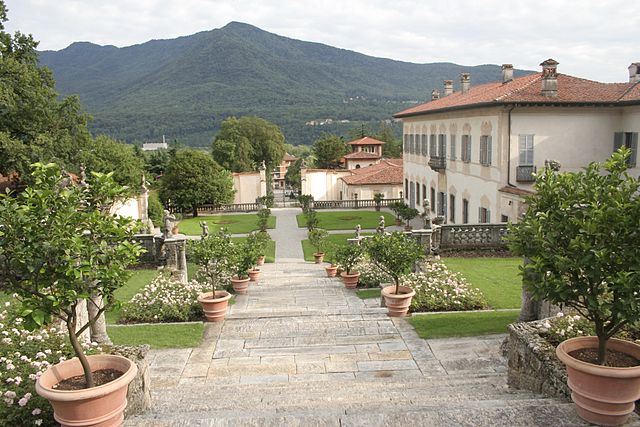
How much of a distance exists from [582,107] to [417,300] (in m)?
15.5

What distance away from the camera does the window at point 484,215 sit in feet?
81.1

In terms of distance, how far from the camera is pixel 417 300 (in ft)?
41.3

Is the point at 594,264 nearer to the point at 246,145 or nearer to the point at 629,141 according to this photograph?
the point at 629,141

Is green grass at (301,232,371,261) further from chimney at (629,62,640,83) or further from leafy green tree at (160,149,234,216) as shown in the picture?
leafy green tree at (160,149,234,216)

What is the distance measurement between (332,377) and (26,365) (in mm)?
4198

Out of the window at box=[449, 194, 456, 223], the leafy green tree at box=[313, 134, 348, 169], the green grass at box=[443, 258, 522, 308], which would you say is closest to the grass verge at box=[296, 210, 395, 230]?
the window at box=[449, 194, 456, 223]

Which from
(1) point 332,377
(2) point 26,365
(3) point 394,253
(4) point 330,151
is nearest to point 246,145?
(4) point 330,151

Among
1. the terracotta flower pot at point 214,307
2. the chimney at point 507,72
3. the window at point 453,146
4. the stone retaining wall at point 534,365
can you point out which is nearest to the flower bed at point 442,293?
the terracotta flower pot at point 214,307

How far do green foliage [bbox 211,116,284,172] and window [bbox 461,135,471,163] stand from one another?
46189 mm

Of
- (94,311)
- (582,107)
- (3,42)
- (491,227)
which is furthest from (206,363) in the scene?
(582,107)

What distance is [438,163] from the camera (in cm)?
3130

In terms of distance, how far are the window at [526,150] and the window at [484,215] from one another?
9.00ft

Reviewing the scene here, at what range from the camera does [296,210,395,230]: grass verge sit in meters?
38.1

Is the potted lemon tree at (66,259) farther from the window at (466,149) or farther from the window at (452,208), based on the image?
the window at (452,208)
